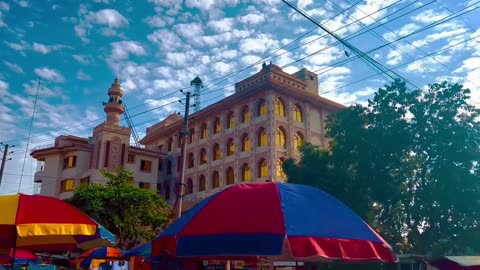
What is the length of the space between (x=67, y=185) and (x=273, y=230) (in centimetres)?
3277

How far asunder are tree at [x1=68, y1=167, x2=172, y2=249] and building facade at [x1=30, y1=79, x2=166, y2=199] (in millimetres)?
7042

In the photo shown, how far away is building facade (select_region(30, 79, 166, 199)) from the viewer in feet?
109

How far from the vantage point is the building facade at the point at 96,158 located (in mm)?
33281

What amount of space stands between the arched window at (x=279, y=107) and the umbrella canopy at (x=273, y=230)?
2380cm

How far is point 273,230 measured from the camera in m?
4.04

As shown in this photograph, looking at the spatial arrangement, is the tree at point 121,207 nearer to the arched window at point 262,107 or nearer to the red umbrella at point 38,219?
the arched window at point 262,107

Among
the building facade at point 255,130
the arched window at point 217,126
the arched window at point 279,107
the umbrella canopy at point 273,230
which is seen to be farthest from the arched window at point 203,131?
the umbrella canopy at point 273,230

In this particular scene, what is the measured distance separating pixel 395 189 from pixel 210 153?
1728 centimetres

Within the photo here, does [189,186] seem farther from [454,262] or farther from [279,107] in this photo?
[454,262]

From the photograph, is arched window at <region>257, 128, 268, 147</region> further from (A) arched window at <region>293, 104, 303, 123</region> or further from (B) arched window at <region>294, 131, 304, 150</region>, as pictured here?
(A) arched window at <region>293, 104, 303, 123</region>

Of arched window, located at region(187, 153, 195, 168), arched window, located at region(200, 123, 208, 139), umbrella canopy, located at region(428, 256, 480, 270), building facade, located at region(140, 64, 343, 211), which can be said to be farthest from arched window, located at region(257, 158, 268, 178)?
umbrella canopy, located at region(428, 256, 480, 270)

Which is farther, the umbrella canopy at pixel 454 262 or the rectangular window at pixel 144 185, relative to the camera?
the rectangular window at pixel 144 185

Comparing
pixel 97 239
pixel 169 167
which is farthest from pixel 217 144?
pixel 97 239

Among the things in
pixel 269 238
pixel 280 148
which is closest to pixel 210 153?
pixel 280 148
